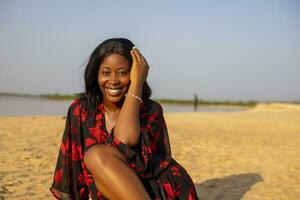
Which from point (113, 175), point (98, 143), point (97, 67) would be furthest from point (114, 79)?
point (113, 175)

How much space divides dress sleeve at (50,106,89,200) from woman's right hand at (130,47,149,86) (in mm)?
457

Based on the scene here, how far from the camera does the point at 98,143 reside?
7.95 feet

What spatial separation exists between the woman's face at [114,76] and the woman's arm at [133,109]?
0.25ft

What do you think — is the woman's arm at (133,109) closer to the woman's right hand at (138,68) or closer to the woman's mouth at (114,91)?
the woman's right hand at (138,68)

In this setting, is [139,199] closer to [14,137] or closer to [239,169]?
[239,169]

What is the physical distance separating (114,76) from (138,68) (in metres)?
0.17

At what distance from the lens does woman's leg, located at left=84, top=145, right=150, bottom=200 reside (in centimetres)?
194

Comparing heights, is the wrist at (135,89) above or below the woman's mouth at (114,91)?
above

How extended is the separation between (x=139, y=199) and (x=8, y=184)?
94.6 inches

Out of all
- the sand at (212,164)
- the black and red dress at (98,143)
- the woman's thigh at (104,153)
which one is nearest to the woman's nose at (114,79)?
the black and red dress at (98,143)

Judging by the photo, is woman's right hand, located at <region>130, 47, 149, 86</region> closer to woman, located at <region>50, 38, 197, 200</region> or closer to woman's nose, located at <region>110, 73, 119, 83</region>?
woman, located at <region>50, 38, 197, 200</region>

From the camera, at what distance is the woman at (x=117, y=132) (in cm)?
221

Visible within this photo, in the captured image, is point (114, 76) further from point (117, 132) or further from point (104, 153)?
point (104, 153)

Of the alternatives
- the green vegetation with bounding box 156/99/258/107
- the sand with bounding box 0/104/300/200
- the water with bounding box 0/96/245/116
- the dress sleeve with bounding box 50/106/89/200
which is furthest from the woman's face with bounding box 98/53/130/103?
the green vegetation with bounding box 156/99/258/107
